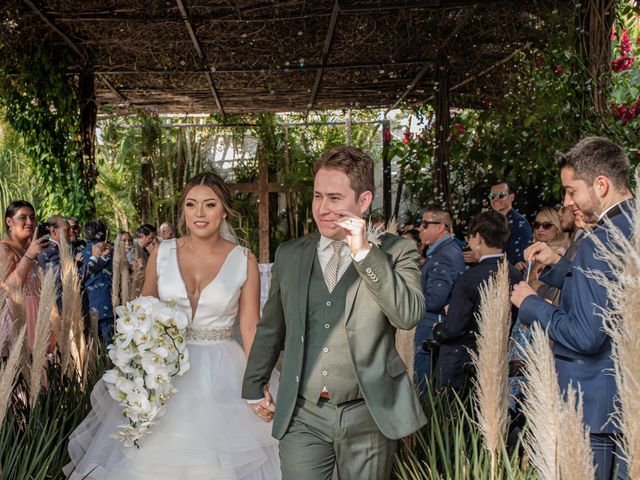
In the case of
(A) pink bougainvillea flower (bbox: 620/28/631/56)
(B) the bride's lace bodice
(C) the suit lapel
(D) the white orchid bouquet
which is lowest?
(D) the white orchid bouquet

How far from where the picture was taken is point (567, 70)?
20.1 feet

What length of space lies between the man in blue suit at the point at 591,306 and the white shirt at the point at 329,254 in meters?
0.74

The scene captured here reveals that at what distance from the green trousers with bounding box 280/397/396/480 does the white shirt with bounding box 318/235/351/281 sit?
1.72 feet

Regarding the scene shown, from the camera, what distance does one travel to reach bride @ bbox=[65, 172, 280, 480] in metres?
3.39

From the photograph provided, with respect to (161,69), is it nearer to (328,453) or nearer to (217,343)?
(217,343)

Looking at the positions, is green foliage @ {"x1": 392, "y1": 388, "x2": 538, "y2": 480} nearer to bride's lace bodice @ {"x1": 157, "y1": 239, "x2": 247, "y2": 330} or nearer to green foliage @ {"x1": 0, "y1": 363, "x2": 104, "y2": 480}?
bride's lace bodice @ {"x1": 157, "y1": 239, "x2": 247, "y2": 330}

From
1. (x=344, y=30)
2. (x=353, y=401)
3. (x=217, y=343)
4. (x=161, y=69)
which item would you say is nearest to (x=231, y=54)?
(x=161, y=69)

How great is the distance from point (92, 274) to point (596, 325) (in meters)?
5.85

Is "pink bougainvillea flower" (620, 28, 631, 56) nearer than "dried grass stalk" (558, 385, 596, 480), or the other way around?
"dried grass stalk" (558, 385, 596, 480)

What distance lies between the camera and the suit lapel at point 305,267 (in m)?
2.88

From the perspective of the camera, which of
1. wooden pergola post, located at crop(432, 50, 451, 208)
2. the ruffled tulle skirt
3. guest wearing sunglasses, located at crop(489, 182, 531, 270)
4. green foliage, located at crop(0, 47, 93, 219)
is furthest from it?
wooden pergola post, located at crop(432, 50, 451, 208)

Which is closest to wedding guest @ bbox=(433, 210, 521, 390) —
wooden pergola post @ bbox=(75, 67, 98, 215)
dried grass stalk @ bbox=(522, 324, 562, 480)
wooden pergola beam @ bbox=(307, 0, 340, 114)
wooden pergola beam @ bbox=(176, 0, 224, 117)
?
dried grass stalk @ bbox=(522, 324, 562, 480)

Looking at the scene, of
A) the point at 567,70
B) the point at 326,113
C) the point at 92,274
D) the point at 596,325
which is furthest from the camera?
the point at 326,113

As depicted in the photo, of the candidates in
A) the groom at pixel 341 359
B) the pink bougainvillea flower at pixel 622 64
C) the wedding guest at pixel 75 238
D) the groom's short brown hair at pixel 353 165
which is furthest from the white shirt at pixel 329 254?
the wedding guest at pixel 75 238
